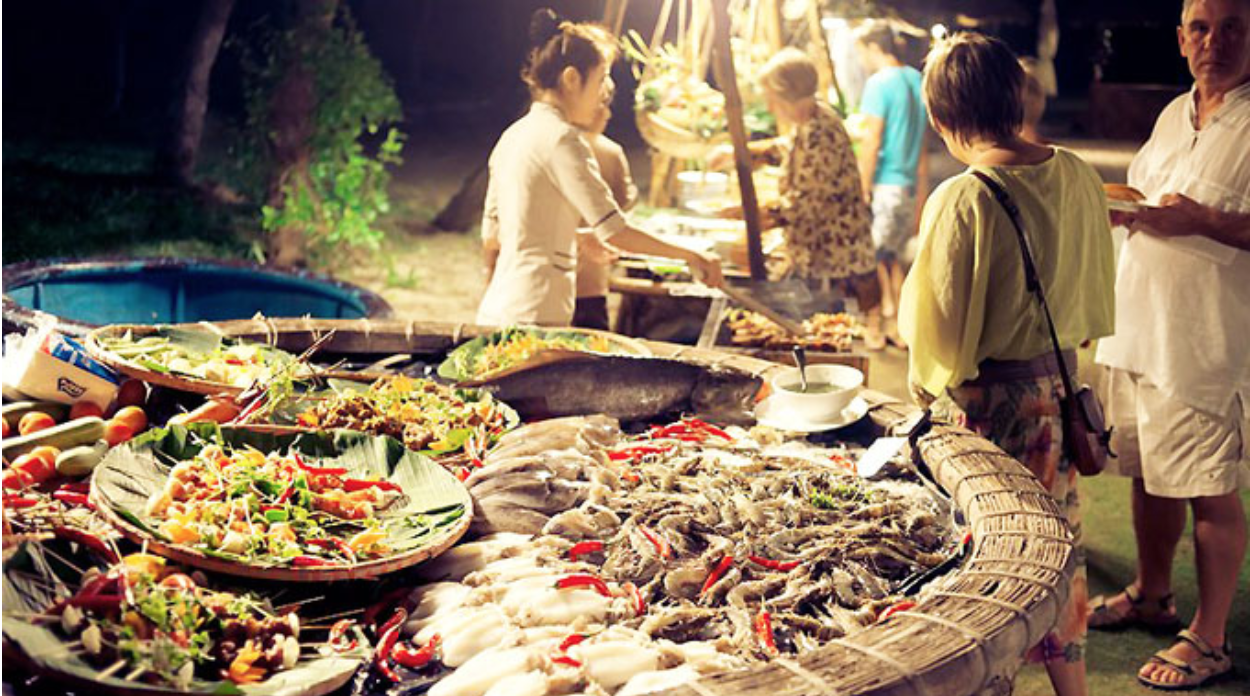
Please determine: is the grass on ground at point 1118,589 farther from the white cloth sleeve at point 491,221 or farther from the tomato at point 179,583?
the tomato at point 179,583

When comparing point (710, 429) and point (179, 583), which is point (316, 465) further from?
point (710, 429)

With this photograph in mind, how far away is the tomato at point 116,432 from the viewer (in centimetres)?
379

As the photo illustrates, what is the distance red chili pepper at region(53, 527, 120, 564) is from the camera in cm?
288

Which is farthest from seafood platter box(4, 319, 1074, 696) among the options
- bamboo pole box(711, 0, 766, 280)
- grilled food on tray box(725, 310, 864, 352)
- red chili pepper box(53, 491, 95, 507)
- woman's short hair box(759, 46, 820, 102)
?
woman's short hair box(759, 46, 820, 102)

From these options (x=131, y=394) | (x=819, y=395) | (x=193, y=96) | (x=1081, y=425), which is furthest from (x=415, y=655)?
(x=193, y=96)

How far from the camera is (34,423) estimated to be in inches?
146

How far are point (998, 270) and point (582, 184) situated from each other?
191 centimetres

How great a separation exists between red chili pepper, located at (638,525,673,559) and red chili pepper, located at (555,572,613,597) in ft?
0.73

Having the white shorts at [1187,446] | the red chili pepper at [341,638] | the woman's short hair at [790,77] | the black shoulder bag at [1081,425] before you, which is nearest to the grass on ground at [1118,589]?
the white shorts at [1187,446]

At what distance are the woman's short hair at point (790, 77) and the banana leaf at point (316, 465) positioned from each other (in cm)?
474

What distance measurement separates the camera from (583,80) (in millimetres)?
5535

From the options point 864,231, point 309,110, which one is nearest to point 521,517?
point 864,231

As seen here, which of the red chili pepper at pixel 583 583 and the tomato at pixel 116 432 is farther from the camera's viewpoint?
the tomato at pixel 116 432

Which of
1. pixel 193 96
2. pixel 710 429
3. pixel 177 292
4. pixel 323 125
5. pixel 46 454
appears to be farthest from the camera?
pixel 193 96
